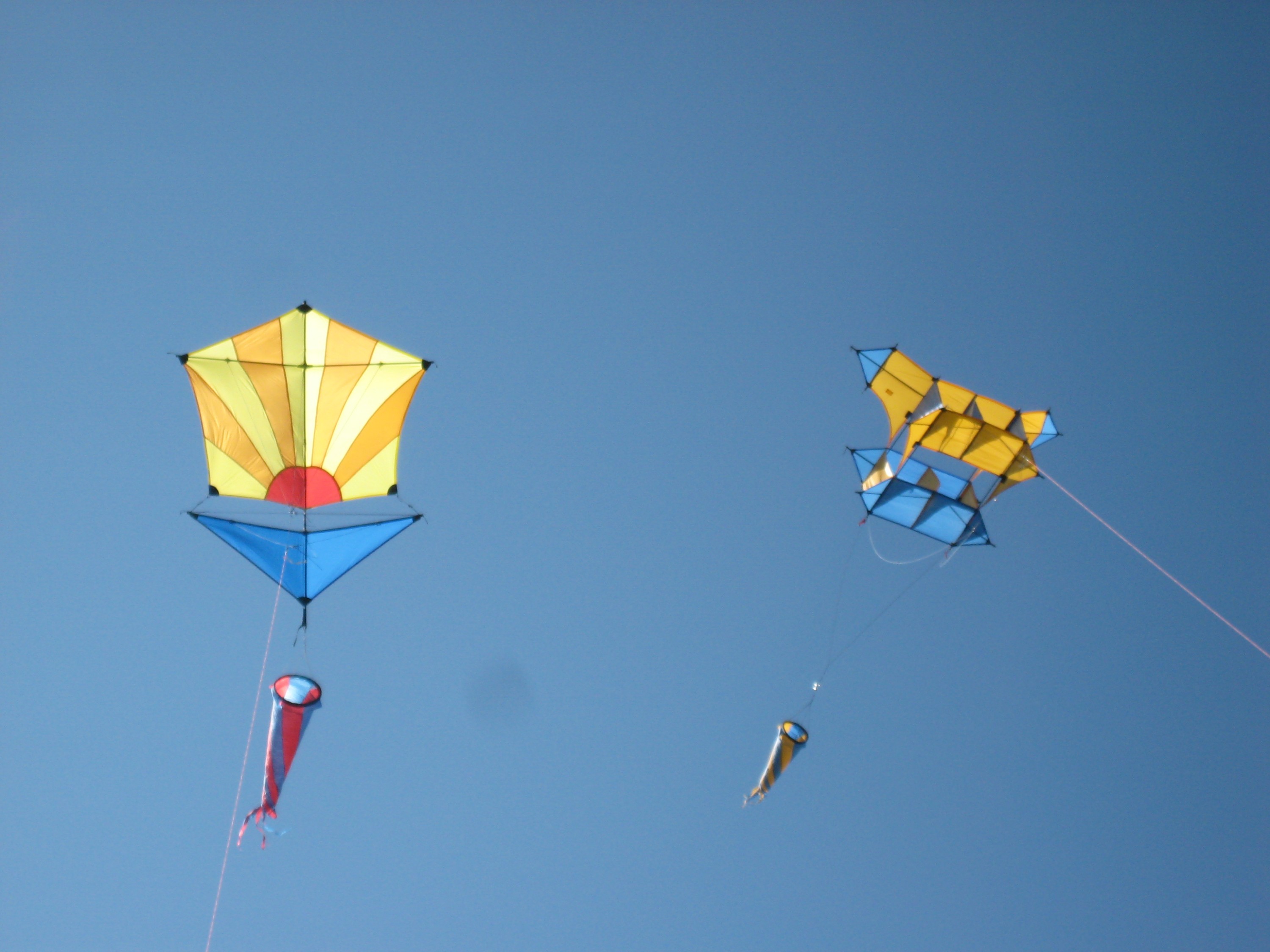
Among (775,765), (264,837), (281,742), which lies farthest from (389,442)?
(775,765)

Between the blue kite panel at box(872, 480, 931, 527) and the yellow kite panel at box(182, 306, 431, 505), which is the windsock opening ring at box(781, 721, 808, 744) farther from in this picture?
the yellow kite panel at box(182, 306, 431, 505)

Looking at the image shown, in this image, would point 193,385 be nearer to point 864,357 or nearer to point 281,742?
point 281,742

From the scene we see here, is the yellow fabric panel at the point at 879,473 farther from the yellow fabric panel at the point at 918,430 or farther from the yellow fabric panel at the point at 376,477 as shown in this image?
the yellow fabric panel at the point at 376,477

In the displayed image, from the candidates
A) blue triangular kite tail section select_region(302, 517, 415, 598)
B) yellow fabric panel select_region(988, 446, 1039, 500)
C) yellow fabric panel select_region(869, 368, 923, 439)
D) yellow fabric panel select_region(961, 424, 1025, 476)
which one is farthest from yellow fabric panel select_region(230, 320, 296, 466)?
yellow fabric panel select_region(988, 446, 1039, 500)

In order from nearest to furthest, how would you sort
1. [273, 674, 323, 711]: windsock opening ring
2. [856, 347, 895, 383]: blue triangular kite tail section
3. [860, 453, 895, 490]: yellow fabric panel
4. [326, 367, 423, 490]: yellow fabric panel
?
[273, 674, 323, 711]: windsock opening ring, [326, 367, 423, 490]: yellow fabric panel, [856, 347, 895, 383]: blue triangular kite tail section, [860, 453, 895, 490]: yellow fabric panel

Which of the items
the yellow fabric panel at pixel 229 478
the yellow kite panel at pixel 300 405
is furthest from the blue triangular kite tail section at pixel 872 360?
the yellow fabric panel at pixel 229 478

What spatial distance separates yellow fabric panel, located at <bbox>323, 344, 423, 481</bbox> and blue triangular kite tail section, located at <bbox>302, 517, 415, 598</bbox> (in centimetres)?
81

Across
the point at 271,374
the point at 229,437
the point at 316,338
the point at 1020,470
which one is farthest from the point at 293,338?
the point at 1020,470

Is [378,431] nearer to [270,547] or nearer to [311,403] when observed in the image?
[311,403]

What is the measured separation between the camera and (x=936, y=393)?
1602cm

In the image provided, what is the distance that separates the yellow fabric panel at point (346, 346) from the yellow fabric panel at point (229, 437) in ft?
5.03

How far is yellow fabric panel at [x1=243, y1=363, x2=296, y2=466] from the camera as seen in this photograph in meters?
13.1

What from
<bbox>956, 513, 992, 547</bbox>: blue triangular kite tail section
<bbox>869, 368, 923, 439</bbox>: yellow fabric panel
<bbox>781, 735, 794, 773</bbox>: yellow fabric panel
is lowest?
<bbox>781, 735, 794, 773</bbox>: yellow fabric panel

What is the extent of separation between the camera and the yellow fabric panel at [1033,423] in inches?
620
